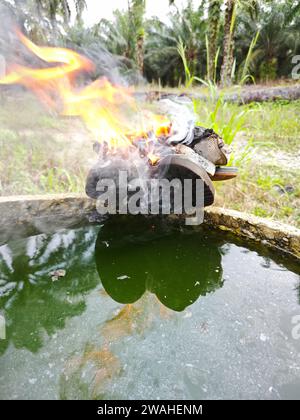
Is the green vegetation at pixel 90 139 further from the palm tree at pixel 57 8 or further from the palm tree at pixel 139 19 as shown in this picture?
the palm tree at pixel 139 19

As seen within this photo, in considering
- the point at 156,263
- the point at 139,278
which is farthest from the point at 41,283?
the point at 156,263

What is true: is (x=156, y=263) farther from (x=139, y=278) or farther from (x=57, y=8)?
(x=57, y=8)

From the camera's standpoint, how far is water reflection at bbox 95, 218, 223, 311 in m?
1.48

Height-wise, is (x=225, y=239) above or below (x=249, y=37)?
below

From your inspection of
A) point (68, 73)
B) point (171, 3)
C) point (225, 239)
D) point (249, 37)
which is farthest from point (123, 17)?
point (225, 239)

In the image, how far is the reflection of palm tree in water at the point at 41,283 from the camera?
4.11 ft

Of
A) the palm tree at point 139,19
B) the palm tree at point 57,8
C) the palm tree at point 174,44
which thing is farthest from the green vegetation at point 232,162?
the palm tree at point 174,44

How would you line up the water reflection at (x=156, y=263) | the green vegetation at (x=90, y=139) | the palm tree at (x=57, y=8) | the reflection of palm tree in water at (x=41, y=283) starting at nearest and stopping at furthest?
the reflection of palm tree in water at (x=41, y=283) < the water reflection at (x=156, y=263) < the green vegetation at (x=90, y=139) < the palm tree at (x=57, y=8)

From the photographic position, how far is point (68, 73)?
6.75 feet

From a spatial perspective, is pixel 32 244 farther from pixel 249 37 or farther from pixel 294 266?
pixel 249 37

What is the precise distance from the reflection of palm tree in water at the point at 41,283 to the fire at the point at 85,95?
30.5 inches

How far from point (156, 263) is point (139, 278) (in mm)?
161

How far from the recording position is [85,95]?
6.64 ft
